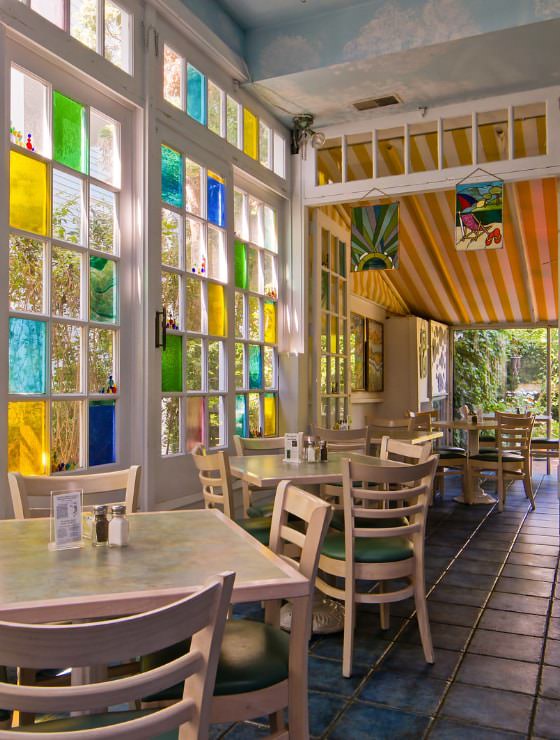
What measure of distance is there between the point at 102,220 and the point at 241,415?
6.76 ft

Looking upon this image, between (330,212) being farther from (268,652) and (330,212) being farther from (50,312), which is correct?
(268,652)

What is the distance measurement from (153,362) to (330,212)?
11.0 ft

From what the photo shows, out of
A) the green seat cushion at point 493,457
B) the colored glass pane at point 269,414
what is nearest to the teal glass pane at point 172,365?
the colored glass pane at point 269,414

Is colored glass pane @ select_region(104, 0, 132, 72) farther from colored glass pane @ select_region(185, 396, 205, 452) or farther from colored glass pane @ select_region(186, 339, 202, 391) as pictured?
colored glass pane @ select_region(185, 396, 205, 452)

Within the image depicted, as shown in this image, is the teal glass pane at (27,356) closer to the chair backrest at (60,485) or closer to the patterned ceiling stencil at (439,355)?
the chair backrest at (60,485)

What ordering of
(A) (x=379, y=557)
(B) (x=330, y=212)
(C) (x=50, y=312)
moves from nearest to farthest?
Result: (A) (x=379, y=557) < (C) (x=50, y=312) < (B) (x=330, y=212)

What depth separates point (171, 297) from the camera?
429 centimetres

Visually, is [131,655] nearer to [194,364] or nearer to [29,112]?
[29,112]

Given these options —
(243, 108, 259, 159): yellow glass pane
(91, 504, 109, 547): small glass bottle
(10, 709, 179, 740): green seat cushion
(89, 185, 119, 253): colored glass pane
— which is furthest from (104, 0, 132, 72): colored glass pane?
(10, 709, 179, 740): green seat cushion

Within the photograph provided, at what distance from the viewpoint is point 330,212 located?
6.66 metres

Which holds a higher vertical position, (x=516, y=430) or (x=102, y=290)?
(x=102, y=290)

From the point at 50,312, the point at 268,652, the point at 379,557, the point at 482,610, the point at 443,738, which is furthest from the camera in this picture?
the point at 482,610

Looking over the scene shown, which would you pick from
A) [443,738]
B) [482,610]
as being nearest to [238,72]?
[482,610]

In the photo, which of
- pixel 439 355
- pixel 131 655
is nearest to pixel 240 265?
pixel 131 655
